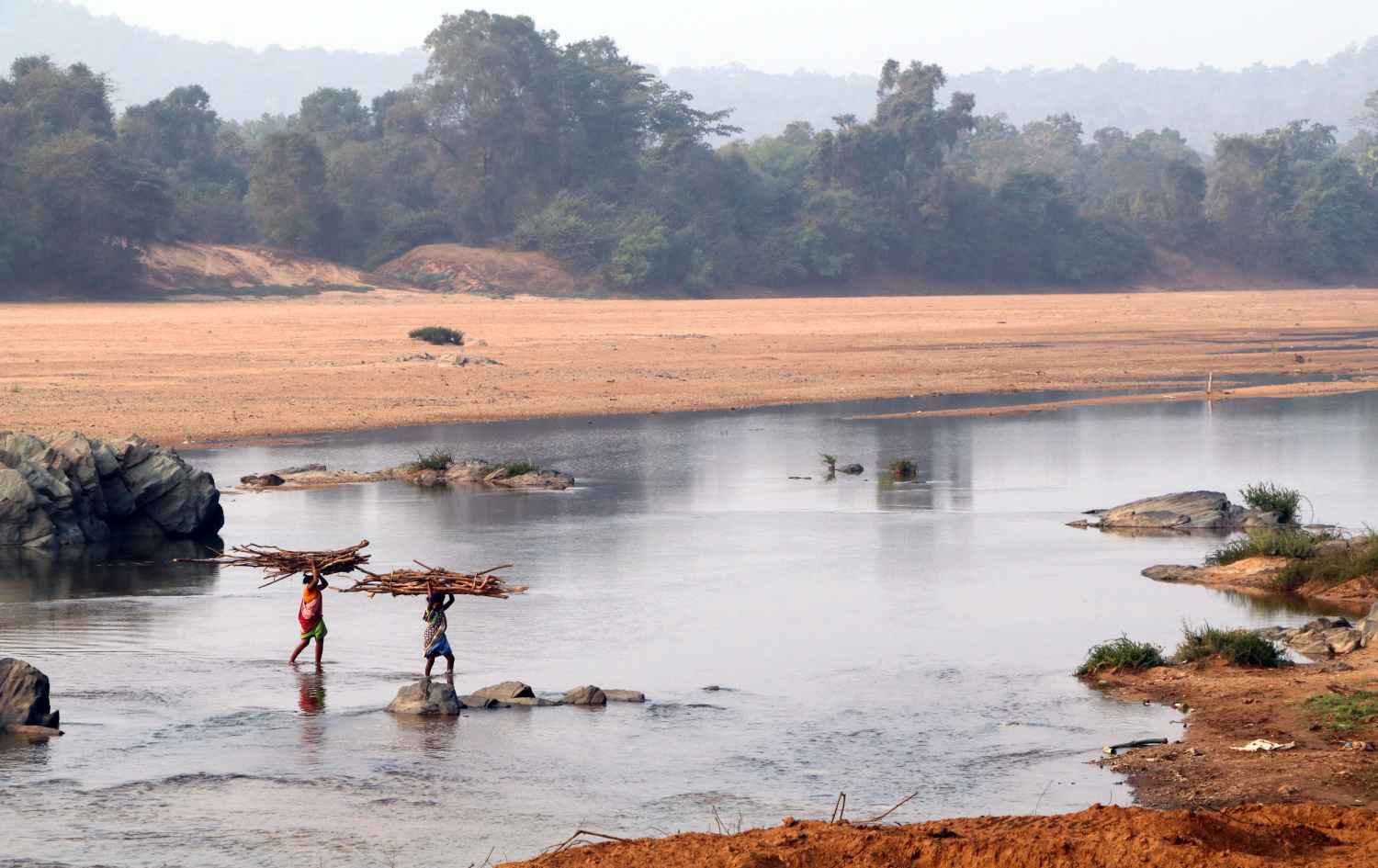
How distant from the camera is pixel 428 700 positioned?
41.4 feet

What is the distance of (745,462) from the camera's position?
94.3 feet

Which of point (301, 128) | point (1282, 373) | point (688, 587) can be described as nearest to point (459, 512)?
point (688, 587)

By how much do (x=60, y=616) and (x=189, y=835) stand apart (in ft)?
24.1

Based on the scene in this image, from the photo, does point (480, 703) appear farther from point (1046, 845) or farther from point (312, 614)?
point (1046, 845)

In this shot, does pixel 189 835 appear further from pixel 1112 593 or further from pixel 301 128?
pixel 301 128

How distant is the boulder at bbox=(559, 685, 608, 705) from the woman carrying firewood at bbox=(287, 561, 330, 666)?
7.79 feet

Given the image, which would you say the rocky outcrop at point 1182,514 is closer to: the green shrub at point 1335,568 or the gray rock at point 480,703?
the green shrub at point 1335,568

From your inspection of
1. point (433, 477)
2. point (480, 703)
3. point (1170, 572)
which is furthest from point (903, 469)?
point (480, 703)

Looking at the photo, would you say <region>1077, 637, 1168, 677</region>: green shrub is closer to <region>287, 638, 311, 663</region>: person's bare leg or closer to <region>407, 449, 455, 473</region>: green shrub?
<region>287, 638, 311, 663</region>: person's bare leg

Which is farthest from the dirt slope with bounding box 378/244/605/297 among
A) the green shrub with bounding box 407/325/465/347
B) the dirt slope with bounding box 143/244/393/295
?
the green shrub with bounding box 407/325/465/347

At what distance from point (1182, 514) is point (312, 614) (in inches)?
475

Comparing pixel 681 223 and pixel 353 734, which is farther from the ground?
pixel 681 223

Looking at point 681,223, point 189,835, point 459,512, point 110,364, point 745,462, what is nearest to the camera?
point 189,835

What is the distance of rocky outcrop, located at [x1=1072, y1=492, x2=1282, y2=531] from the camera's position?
2194cm
